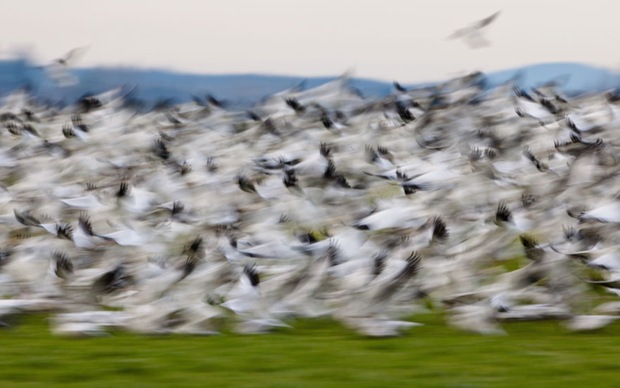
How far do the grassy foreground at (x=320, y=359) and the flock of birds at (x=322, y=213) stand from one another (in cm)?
22

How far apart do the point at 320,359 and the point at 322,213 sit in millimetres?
4057

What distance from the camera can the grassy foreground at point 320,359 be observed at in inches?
256

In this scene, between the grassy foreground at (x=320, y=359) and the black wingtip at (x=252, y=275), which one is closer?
the grassy foreground at (x=320, y=359)

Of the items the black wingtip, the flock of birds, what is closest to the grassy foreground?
the flock of birds

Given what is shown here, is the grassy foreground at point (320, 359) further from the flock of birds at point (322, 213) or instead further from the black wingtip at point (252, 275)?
the black wingtip at point (252, 275)

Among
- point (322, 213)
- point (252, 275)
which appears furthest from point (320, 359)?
point (322, 213)

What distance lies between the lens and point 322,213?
10992mm

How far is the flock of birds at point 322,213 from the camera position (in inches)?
326

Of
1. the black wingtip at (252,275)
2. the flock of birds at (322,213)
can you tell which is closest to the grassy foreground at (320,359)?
the flock of birds at (322,213)

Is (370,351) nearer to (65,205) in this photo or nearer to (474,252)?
(474,252)

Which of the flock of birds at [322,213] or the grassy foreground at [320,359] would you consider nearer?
the grassy foreground at [320,359]

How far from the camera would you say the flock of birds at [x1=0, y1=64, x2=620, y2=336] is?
828 centimetres

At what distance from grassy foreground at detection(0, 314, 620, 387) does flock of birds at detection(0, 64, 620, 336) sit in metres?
0.22

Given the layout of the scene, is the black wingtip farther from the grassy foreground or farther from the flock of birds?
the grassy foreground
